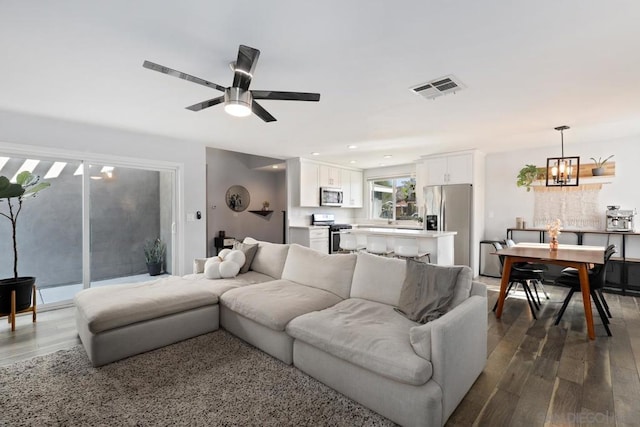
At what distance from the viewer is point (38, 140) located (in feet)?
12.2

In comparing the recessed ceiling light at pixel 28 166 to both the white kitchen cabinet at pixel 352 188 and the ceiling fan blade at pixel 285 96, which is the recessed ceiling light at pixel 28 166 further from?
the white kitchen cabinet at pixel 352 188

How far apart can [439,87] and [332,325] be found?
225 centimetres

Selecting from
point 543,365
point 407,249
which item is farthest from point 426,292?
point 407,249

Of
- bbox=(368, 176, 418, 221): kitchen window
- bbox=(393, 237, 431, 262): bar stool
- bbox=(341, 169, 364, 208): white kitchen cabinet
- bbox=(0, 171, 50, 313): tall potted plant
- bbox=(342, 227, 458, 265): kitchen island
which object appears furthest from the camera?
bbox=(341, 169, 364, 208): white kitchen cabinet

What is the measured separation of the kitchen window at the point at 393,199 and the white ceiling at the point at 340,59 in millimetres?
3528

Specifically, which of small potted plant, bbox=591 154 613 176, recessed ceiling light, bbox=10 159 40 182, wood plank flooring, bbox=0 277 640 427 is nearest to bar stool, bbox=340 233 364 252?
wood plank flooring, bbox=0 277 640 427

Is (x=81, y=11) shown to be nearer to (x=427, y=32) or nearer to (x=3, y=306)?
(x=427, y=32)

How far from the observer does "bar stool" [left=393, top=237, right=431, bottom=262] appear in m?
4.36

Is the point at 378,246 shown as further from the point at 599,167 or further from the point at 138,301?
the point at 599,167

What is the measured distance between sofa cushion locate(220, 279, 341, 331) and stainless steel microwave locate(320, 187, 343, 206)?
12.7ft

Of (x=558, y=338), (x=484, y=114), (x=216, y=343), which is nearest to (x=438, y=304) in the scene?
(x=558, y=338)

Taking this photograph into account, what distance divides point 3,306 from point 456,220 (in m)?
6.39

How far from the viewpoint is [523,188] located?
5691 mm

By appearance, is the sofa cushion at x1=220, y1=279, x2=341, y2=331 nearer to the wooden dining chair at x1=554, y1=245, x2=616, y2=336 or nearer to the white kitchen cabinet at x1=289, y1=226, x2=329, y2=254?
the wooden dining chair at x1=554, y1=245, x2=616, y2=336
